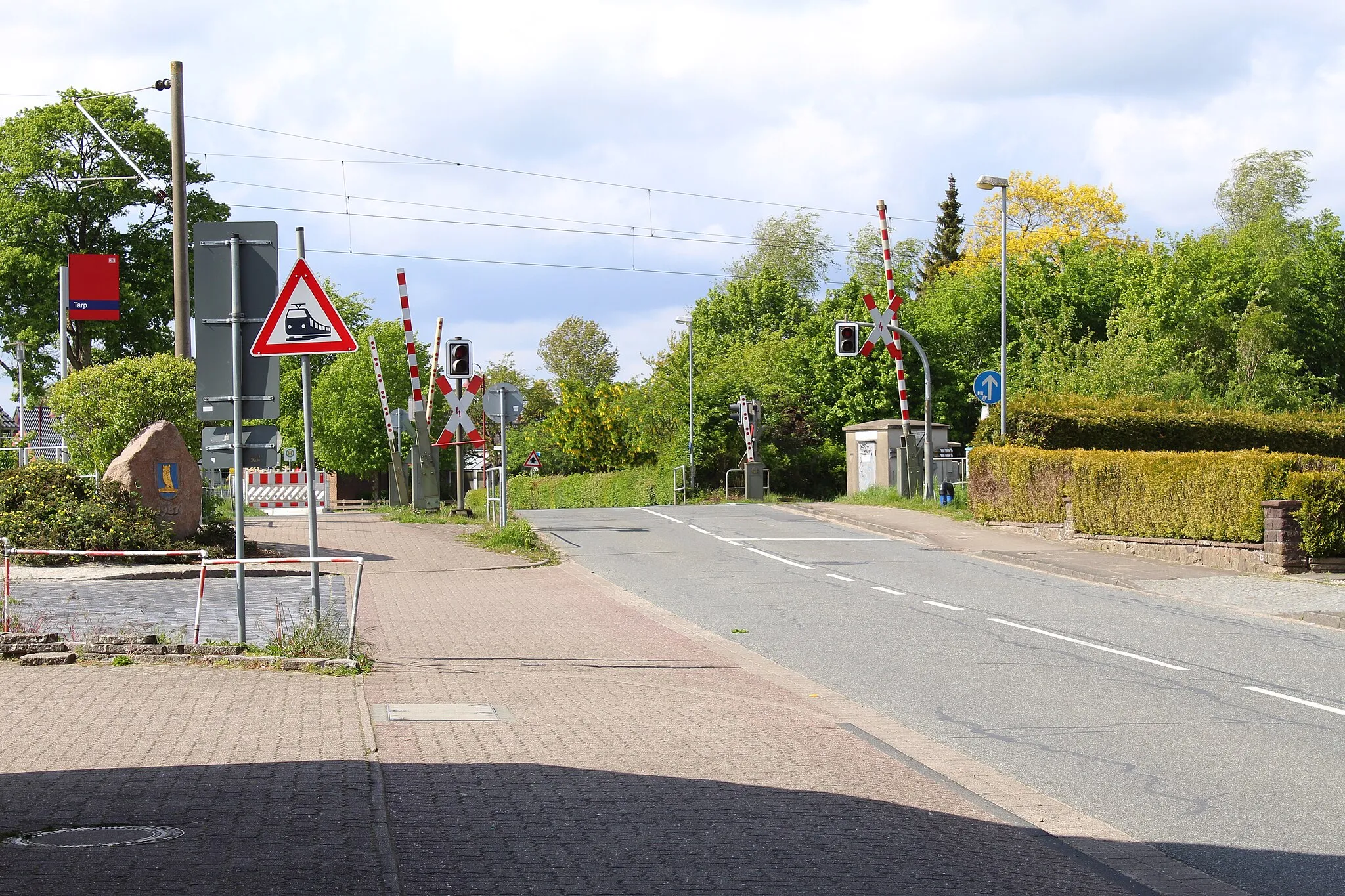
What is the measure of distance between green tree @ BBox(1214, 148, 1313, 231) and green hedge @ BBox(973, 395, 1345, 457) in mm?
34996

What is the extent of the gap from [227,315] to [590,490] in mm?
42820

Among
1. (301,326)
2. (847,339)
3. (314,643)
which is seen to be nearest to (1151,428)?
(847,339)

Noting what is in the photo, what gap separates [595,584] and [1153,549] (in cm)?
889

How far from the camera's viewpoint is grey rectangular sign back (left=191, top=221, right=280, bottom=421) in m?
10.5

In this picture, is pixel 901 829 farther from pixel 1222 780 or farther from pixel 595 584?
pixel 595 584

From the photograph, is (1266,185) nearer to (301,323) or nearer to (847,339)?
(847,339)

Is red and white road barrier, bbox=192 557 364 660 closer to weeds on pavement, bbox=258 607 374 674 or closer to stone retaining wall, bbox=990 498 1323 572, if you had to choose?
weeds on pavement, bbox=258 607 374 674

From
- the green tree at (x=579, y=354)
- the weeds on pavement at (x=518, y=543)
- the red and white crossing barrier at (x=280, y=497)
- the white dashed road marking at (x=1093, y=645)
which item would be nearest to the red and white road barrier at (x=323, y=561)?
the white dashed road marking at (x=1093, y=645)

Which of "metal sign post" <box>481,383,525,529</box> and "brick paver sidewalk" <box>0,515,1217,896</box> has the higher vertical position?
"metal sign post" <box>481,383,525,529</box>

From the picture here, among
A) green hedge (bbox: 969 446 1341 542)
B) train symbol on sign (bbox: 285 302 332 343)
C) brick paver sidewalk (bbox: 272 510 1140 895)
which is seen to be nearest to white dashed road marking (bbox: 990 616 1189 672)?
brick paver sidewalk (bbox: 272 510 1140 895)

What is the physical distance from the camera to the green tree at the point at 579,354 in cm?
9562

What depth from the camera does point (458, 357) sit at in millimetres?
25422

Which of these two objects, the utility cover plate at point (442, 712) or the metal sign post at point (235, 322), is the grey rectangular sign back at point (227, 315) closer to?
the metal sign post at point (235, 322)

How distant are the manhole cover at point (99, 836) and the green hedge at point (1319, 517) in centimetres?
1627
